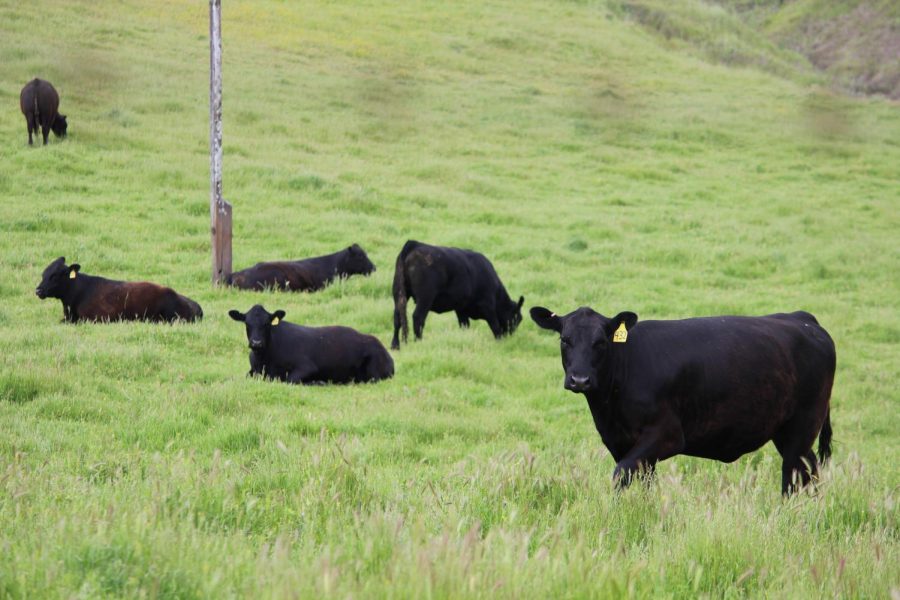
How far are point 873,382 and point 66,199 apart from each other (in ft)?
52.4

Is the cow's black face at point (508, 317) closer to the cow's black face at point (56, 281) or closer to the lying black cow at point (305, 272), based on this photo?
the lying black cow at point (305, 272)

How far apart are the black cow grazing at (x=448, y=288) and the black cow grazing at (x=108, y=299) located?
291 cm

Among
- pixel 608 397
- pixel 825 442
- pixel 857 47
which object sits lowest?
pixel 825 442

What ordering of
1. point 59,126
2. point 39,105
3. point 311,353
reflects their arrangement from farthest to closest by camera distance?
point 59,126, point 39,105, point 311,353

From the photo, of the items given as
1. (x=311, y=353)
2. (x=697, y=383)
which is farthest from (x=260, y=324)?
(x=697, y=383)

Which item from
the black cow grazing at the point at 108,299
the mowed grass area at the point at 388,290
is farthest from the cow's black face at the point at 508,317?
the black cow grazing at the point at 108,299

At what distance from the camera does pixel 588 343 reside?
6996mm

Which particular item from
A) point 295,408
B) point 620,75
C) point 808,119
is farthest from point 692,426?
point 620,75

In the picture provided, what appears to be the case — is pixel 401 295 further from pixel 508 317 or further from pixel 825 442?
pixel 825 442

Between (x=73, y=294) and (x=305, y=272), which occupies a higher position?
(x=73, y=294)

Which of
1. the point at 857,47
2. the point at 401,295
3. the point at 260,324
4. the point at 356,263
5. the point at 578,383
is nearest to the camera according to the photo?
the point at 578,383

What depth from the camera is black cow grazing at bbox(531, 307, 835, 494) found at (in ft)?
22.6

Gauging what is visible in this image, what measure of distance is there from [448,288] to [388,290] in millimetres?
2762

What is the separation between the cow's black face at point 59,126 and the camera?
83.8 ft
